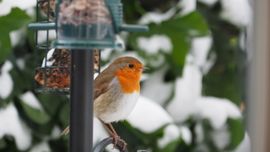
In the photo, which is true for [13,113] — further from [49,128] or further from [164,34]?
[164,34]

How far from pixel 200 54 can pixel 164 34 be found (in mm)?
162

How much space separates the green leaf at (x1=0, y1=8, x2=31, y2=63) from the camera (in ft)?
7.14

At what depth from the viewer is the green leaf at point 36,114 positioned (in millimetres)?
2273

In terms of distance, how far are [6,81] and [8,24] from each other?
179mm

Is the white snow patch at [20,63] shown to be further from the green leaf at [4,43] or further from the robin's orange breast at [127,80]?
the robin's orange breast at [127,80]

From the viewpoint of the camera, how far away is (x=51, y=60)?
69.9 inches

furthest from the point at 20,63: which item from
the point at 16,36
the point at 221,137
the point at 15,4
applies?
the point at 221,137

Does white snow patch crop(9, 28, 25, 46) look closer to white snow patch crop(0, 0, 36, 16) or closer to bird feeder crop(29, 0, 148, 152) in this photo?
white snow patch crop(0, 0, 36, 16)

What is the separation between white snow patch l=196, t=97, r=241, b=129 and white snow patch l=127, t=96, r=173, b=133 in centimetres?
21

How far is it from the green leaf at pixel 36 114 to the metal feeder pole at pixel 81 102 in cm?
103

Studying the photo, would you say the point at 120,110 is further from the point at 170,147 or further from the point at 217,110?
the point at 217,110

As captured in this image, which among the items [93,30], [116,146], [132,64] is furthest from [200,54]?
[93,30]

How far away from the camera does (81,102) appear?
1.26 meters

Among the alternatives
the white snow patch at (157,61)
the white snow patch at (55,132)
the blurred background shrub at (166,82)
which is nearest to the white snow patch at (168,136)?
the blurred background shrub at (166,82)
